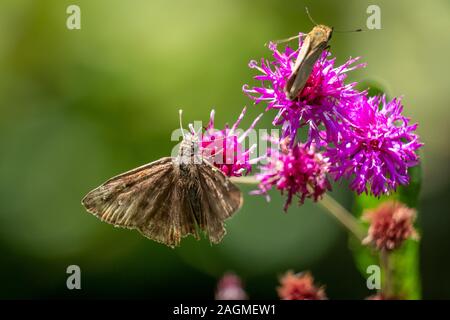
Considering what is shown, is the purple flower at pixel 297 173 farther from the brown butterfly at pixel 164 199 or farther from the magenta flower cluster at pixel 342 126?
the brown butterfly at pixel 164 199

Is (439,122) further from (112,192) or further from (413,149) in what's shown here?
(112,192)

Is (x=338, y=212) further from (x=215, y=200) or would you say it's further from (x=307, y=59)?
(x=307, y=59)

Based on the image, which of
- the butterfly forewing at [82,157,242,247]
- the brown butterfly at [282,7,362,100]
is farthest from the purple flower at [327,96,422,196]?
the butterfly forewing at [82,157,242,247]

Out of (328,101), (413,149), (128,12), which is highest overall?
(128,12)

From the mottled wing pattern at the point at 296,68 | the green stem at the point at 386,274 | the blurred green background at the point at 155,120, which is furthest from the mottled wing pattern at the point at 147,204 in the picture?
the blurred green background at the point at 155,120

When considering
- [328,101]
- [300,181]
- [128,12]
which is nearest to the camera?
[328,101]

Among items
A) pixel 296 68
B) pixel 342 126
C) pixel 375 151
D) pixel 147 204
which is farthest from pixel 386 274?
pixel 147 204
